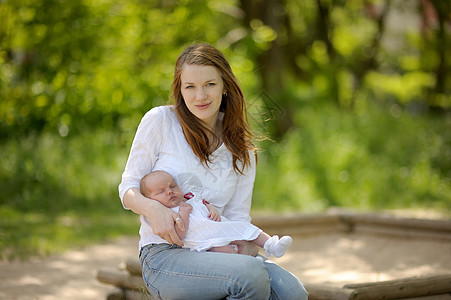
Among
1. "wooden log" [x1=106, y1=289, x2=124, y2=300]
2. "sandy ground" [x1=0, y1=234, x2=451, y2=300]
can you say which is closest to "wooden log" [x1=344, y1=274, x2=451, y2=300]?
"sandy ground" [x1=0, y1=234, x2=451, y2=300]

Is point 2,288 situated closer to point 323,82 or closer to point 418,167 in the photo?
point 418,167

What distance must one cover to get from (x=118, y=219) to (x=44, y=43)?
3.46 meters

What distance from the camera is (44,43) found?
29.0 feet

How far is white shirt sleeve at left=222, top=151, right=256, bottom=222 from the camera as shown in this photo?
2816mm

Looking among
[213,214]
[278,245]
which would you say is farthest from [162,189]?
[278,245]

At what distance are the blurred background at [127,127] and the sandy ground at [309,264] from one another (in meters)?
0.45

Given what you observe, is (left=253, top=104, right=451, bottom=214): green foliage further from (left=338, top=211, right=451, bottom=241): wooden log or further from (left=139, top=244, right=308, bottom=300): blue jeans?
(left=139, top=244, right=308, bottom=300): blue jeans

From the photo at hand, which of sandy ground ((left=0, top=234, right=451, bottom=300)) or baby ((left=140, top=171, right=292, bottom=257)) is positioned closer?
baby ((left=140, top=171, right=292, bottom=257))

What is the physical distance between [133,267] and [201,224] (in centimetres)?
124

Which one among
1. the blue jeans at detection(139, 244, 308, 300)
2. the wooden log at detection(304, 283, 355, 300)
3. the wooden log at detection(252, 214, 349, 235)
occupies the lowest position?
the wooden log at detection(252, 214, 349, 235)

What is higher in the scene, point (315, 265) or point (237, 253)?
point (237, 253)

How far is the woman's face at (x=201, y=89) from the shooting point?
2697 millimetres

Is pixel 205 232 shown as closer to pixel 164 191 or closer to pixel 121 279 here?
pixel 164 191

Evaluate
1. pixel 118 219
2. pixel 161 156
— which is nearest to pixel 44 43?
pixel 118 219
